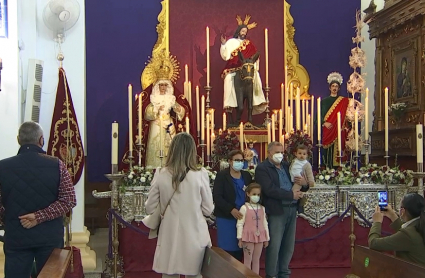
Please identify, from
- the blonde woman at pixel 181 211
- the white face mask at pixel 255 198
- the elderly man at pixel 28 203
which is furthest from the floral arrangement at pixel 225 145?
the elderly man at pixel 28 203

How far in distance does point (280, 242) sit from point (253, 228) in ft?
1.37

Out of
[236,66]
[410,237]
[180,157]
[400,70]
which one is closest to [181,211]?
[180,157]

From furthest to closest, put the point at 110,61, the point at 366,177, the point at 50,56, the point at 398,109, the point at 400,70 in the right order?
the point at 110,61, the point at 400,70, the point at 398,109, the point at 50,56, the point at 366,177

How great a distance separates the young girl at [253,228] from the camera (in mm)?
5496

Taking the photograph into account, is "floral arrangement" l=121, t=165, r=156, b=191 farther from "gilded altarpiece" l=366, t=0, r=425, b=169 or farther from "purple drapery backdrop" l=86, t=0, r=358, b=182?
"gilded altarpiece" l=366, t=0, r=425, b=169

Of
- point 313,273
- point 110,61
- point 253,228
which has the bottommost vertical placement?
point 313,273

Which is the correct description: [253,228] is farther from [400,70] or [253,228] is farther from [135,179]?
[400,70]

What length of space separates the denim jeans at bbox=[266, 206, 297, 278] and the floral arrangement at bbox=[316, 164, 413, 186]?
1.34 metres

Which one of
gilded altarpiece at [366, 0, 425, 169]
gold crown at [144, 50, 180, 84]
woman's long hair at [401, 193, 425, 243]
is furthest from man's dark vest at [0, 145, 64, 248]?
gilded altarpiece at [366, 0, 425, 169]

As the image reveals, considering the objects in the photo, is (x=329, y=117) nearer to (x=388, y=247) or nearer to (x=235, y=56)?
(x=235, y=56)

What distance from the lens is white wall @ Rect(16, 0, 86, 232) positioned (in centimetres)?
724

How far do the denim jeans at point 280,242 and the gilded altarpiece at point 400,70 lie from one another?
3.97m

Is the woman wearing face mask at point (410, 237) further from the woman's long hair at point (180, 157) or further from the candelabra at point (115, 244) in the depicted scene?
the candelabra at point (115, 244)

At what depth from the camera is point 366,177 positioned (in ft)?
23.2
